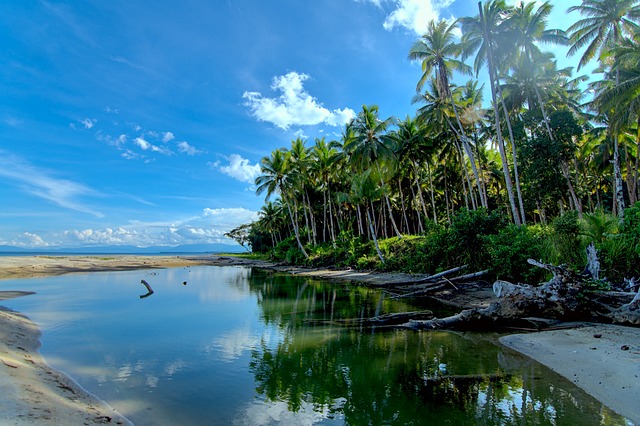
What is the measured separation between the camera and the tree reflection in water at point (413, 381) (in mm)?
5047

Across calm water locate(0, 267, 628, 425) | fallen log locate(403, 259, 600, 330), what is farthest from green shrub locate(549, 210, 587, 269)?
calm water locate(0, 267, 628, 425)

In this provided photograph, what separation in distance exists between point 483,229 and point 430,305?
6.04m

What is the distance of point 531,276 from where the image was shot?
45.4ft

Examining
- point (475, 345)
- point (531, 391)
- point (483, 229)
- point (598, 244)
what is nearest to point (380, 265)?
point (483, 229)

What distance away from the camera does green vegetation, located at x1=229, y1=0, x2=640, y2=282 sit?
1444 centimetres

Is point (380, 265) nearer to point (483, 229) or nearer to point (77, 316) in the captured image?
point (483, 229)

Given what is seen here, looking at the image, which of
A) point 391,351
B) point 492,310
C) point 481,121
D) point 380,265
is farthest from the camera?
point 481,121

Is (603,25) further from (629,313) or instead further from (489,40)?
(629,313)

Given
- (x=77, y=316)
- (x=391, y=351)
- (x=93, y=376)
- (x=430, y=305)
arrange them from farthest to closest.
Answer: (x=430, y=305), (x=77, y=316), (x=391, y=351), (x=93, y=376)

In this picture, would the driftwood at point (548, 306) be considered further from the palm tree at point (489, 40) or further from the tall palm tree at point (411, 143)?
the tall palm tree at point (411, 143)

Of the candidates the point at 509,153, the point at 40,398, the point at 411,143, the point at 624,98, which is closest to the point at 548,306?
the point at 40,398

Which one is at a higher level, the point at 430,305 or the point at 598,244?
the point at 598,244

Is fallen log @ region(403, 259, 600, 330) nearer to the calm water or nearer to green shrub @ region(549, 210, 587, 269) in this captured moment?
the calm water

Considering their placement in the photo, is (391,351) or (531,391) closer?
(531,391)
